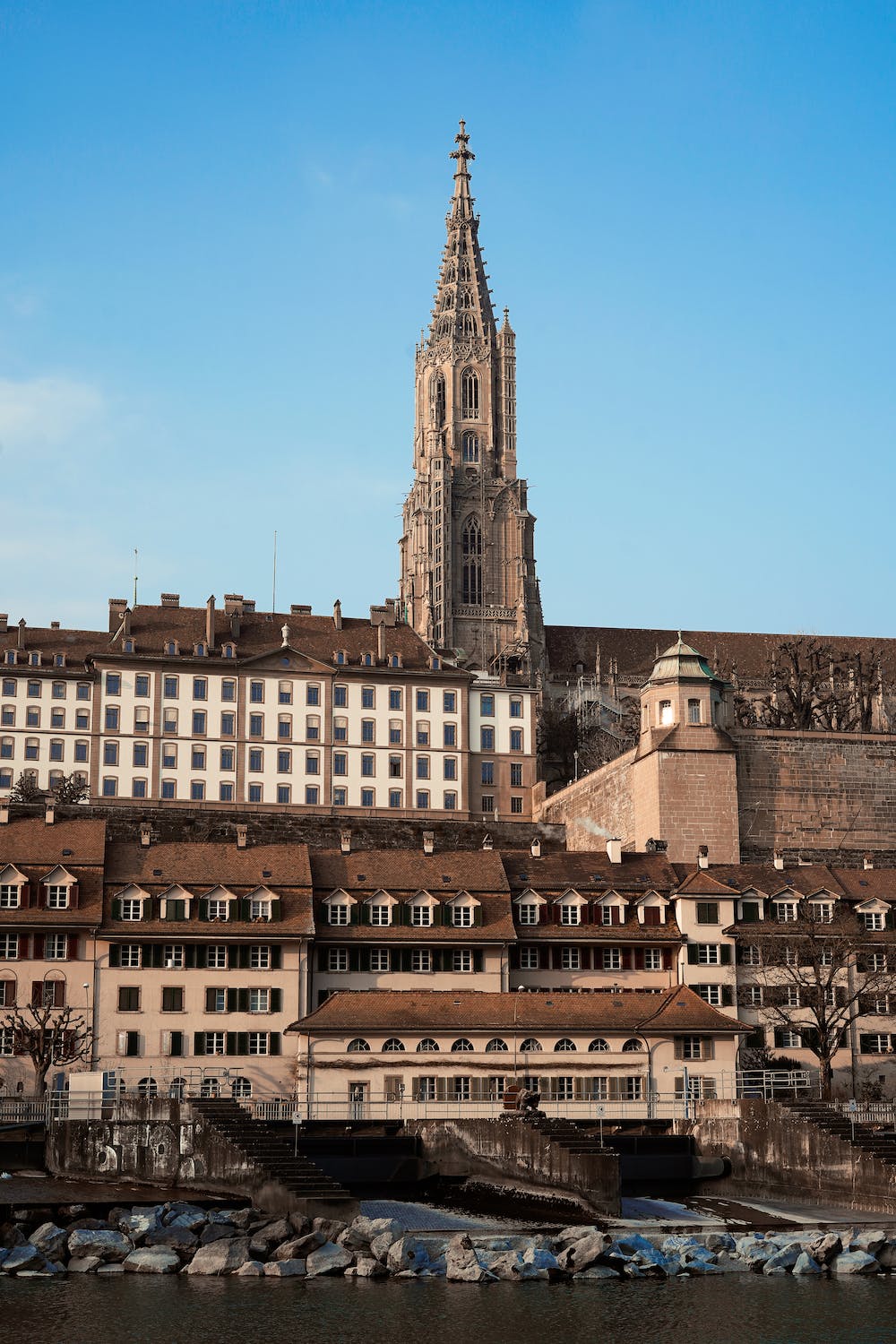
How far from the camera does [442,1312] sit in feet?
136

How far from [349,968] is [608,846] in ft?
52.2

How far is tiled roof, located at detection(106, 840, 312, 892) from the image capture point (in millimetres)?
74875

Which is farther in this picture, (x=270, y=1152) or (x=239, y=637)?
(x=239, y=637)

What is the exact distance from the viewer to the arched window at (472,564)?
176 metres

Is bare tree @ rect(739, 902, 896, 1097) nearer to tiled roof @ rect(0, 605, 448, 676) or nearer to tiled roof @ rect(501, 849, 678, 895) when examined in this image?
tiled roof @ rect(501, 849, 678, 895)

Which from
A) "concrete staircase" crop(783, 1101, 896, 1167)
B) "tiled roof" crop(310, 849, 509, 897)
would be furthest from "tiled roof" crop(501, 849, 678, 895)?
"concrete staircase" crop(783, 1101, 896, 1167)

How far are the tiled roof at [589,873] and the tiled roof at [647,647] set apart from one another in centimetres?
9009

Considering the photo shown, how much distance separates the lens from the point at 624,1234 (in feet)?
160

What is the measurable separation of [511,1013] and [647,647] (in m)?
113

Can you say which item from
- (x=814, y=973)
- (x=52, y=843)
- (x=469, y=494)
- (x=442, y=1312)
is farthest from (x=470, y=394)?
(x=442, y=1312)

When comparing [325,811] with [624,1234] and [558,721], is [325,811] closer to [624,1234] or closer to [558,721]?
[558,721]

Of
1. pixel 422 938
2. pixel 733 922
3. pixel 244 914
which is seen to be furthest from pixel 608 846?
pixel 244 914

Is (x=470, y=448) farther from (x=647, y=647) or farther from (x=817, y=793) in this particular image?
(x=817, y=793)

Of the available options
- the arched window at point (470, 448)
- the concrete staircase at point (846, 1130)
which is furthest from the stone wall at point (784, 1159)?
the arched window at point (470, 448)
